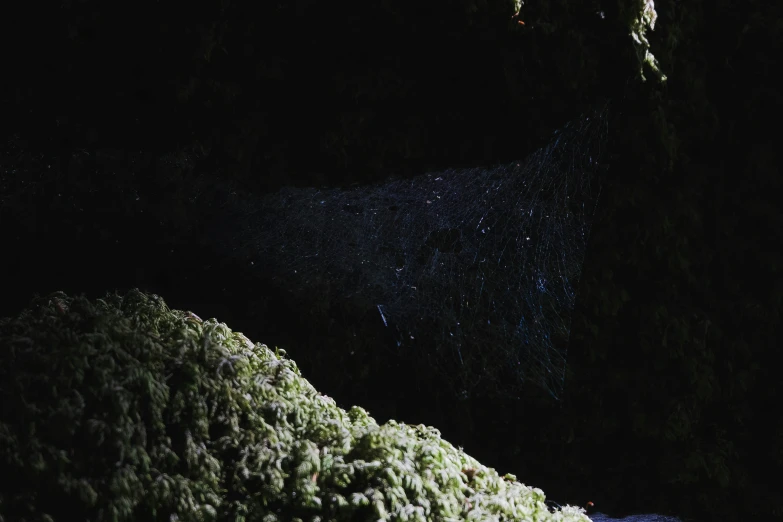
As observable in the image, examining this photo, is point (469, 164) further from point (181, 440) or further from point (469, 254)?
point (181, 440)

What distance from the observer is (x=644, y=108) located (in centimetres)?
362

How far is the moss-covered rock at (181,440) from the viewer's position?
1.65 meters

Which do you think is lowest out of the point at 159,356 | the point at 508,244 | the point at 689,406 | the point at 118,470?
the point at 118,470

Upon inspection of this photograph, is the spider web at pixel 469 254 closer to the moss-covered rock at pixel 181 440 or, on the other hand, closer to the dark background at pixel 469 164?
the dark background at pixel 469 164

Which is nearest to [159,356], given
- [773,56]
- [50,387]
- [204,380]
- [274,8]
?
[204,380]

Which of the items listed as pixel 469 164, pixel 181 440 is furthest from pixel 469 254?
pixel 181 440

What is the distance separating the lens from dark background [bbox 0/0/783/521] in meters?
3.11

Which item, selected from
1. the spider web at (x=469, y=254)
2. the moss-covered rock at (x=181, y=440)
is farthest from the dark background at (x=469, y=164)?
the moss-covered rock at (x=181, y=440)

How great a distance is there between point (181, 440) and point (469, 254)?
6.71ft

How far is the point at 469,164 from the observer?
3.55 meters

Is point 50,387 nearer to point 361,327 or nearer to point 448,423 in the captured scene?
point 361,327

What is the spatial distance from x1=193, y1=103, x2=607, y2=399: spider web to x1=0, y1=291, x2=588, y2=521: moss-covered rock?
139 cm

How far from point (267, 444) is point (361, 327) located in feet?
5.54

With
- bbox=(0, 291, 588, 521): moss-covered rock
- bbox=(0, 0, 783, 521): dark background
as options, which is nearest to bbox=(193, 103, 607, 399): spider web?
bbox=(0, 0, 783, 521): dark background
